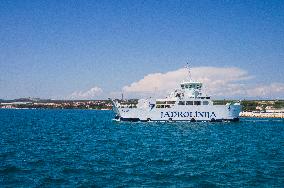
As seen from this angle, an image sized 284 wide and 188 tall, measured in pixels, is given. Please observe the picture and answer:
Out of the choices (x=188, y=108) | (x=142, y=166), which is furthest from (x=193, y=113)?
(x=142, y=166)

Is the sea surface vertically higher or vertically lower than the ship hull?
lower

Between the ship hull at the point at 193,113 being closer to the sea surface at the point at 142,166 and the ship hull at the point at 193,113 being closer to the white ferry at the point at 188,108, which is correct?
the white ferry at the point at 188,108

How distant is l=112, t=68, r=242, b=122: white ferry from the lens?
261 ft

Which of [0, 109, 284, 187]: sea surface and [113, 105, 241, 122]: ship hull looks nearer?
[0, 109, 284, 187]: sea surface

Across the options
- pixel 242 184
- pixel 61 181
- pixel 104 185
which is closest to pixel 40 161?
pixel 61 181

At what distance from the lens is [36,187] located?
70.9 ft

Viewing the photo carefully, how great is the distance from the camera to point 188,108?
79.8 m

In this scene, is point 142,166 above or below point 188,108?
below

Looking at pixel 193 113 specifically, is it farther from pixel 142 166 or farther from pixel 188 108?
pixel 142 166

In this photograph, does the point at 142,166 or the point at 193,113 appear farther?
the point at 193,113

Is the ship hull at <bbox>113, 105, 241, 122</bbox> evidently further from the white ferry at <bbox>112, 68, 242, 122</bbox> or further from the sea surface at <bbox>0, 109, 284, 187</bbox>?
the sea surface at <bbox>0, 109, 284, 187</bbox>

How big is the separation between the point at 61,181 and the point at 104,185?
2706mm

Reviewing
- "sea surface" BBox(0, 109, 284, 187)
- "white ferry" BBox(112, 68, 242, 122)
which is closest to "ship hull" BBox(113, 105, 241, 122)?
"white ferry" BBox(112, 68, 242, 122)

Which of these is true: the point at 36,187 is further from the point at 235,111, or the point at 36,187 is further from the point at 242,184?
the point at 235,111
